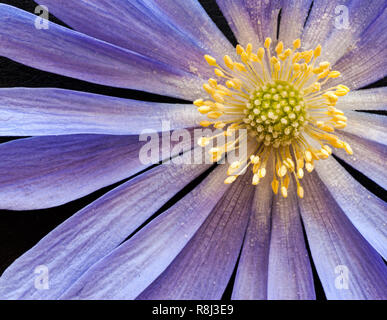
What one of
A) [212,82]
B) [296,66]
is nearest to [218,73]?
[212,82]

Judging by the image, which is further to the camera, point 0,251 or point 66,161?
point 0,251

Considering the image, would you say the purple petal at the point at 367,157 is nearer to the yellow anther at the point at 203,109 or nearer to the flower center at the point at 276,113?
the flower center at the point at 276,113

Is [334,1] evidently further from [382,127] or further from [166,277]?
[166,277]

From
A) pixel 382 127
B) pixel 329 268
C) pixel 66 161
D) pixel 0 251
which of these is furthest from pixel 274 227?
pixel 0 251

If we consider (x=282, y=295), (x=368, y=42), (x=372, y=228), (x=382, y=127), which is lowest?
(x=282, y=295)

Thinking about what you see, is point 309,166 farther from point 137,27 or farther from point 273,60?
point 137,27

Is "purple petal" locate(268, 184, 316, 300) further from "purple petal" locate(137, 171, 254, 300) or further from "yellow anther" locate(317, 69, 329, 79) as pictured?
"yellow anther" locate(317, 69, 329, 79)
